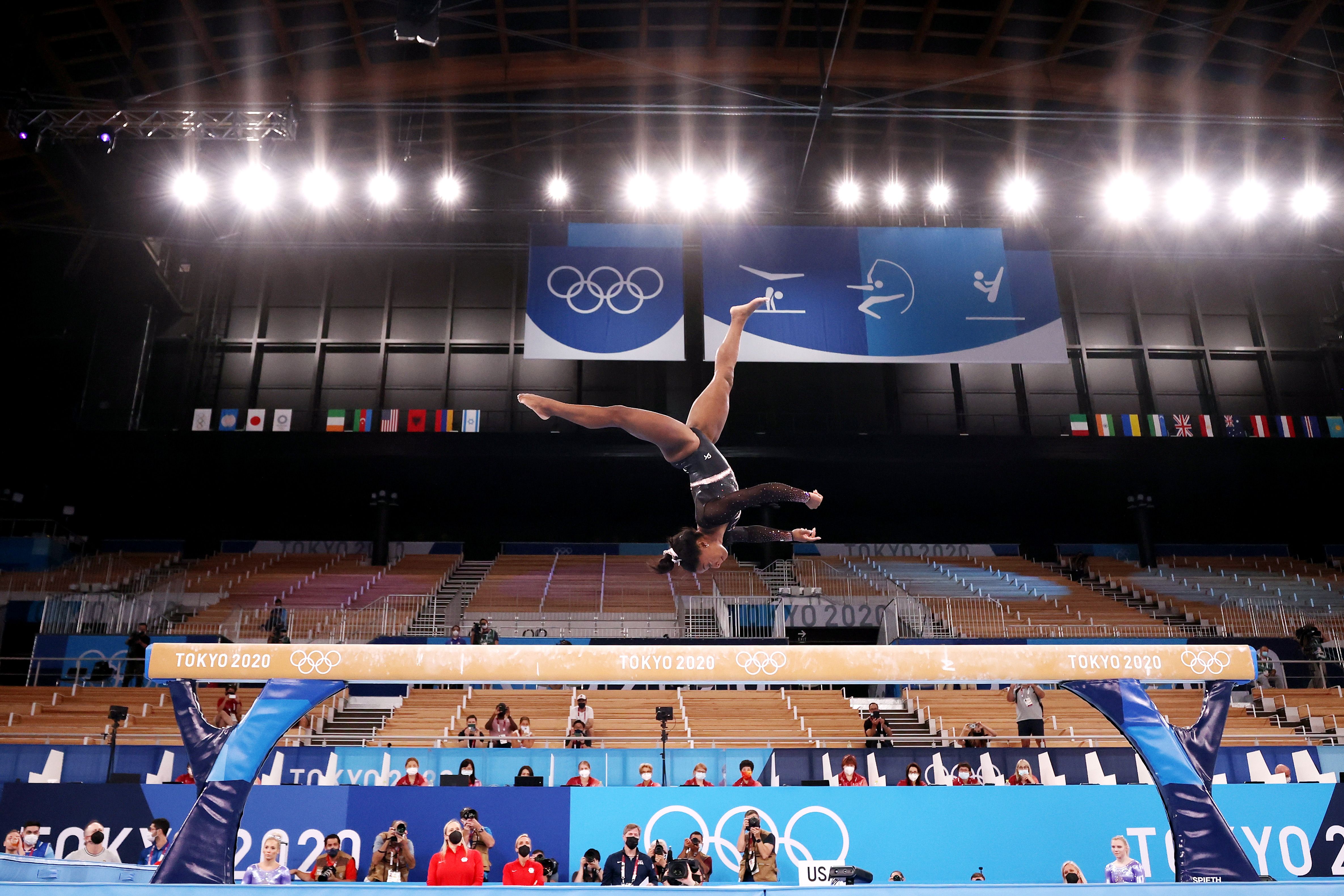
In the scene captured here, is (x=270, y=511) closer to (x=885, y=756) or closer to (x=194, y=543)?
(x=194, y=543)

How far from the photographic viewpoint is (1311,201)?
15664 millimetres

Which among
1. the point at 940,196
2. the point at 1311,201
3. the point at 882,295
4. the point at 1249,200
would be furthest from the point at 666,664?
the point at 1311,201

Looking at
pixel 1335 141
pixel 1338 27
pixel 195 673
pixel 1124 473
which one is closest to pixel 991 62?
pixel 1338 27

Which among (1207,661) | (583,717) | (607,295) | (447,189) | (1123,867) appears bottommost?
(1123,867)

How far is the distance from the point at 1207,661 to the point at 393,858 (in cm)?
664

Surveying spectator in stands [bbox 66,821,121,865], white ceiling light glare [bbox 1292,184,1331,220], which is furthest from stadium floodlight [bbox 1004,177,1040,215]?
spectator in stands [bbox 66,821,121,865]

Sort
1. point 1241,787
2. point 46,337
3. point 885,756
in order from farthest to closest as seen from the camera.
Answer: point 46,337 < point 885,756 < point 1241,787

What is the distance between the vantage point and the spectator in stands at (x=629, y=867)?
7.48 meters

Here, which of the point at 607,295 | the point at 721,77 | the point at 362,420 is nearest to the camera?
the point at 607,295

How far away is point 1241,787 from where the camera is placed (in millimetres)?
8430

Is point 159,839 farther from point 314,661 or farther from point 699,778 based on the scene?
point 699,778

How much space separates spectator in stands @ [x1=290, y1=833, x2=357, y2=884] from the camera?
293 inches

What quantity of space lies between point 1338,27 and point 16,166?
22783mm

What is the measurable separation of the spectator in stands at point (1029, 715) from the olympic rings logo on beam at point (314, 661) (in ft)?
26.3
